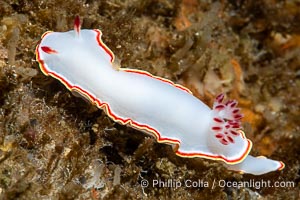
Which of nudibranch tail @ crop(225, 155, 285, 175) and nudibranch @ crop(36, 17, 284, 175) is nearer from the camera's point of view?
nudibranch @ crop(36, 17, 284, 175)

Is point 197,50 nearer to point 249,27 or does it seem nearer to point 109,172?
point 249,27

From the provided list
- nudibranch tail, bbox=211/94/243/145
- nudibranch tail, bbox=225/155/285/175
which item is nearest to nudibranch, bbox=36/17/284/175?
nudibranch tail, bbox=211/94/243/145

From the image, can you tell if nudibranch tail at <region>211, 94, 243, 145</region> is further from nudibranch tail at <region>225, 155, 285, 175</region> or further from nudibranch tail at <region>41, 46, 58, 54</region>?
nudibranch tail at <region>41, 46, 58, 54</region>

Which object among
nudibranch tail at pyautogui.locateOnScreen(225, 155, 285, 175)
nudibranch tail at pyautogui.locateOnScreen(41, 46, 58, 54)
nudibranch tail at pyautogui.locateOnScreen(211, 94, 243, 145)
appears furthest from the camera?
nudibranch tail at pyautogui.locateOnScreen(225, 155, 285, 175)

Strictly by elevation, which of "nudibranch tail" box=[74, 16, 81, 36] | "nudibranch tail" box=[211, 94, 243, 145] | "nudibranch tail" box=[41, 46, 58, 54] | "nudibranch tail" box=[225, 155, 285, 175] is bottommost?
"nudibranch tail" box=[225, 155, 285, 175]

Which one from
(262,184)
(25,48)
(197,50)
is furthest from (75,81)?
(262,184)

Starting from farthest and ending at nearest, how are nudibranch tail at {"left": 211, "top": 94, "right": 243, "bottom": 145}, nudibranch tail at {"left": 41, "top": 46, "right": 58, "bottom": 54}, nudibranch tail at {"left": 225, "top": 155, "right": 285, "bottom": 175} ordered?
nudibranch tail at {"left": 225, "top": 155, "right": 285, "bottom": 175} → nudibranch tail at {"left": 211, "top": 94, "right": 243, "bottom": 145} → nudibranch tail at {"left": 41, "top": 46, "right": 58, "bottom": 54}

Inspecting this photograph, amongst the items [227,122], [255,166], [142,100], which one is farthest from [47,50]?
[255,166]

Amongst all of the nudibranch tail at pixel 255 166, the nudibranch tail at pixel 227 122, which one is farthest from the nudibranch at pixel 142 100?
the nudibranch tail at pixel 255 166
